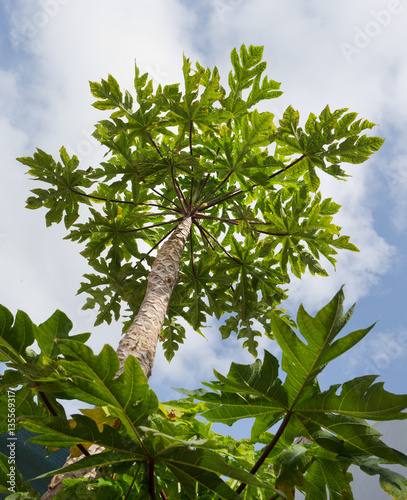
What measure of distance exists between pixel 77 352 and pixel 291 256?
129 inches

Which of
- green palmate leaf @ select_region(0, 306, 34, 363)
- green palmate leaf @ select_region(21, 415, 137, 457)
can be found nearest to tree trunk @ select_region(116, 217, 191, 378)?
green palmate leaf @ select_region(0, 306, 34, 363)

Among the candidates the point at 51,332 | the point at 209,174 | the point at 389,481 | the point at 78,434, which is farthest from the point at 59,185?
the point at 389,481

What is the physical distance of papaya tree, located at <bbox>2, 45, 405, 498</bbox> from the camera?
896mm

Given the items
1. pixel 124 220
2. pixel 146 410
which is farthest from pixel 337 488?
pixel 124 220

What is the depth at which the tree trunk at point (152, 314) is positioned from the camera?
2227mm

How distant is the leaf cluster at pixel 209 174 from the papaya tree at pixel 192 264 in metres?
0.01

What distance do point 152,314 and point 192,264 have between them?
1.28 meters

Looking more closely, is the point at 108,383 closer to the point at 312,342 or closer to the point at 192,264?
the point at 312,342

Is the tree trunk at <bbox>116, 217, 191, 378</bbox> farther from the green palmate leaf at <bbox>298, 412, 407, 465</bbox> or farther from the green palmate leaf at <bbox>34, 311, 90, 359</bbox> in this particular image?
the green palmate leaf at <bbox>298, 412, 407, 465</bbox>

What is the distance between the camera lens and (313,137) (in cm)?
345

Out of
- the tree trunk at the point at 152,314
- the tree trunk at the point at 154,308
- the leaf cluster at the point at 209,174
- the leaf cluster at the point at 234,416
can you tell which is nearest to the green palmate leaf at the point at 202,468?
the leaf cluster at the point at 234,416

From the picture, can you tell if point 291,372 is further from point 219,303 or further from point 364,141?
point 219,303

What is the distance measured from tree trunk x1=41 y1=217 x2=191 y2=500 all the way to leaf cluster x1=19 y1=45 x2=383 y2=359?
43 centimetres

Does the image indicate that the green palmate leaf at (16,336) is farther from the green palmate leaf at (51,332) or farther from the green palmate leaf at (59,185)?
the green palmate leaf at (59,185)
